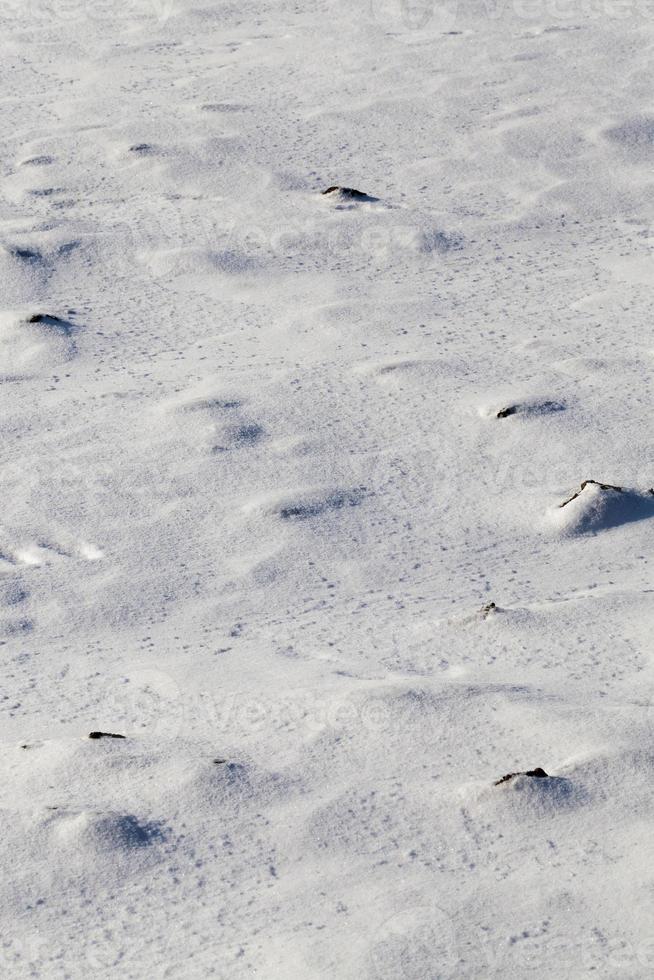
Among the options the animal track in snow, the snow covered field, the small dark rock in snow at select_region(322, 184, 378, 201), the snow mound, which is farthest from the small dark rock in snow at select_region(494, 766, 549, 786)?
the small dark rock in snow at select_region(322, 184, 378, 201)

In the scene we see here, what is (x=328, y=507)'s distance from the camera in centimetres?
292

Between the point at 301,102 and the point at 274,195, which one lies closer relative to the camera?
the point at 274,195

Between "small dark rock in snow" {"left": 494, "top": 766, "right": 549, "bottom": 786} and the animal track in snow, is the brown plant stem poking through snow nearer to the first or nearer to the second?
the animal track in snow

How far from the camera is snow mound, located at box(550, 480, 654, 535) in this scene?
2830 millimetres

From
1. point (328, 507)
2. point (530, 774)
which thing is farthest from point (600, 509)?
point (530, 774)

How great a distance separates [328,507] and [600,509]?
560 millimetres

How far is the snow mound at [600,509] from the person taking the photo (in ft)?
9.29

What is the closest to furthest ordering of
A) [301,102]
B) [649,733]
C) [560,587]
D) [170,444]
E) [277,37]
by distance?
[649,733] → [560,587] → [170,444] → [301,102] → [277,37]

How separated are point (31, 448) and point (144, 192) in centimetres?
141

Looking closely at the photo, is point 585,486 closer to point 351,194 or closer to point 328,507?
point 328,507

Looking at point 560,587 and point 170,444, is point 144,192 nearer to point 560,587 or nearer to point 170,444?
point 170,444

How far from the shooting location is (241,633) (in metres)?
2.59

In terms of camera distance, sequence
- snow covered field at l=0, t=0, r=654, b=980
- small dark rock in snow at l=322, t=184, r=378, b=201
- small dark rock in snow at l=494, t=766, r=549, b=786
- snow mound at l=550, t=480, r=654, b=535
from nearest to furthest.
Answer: snow covered field at l=0, t=0, r=654, b=980, small dark rock in snow at l=494, t=766, r=549, b=786, snow mound at l=550, t=480, r=654, b=535, small dark rock in snow at l=322, t=184, r=378, b=201

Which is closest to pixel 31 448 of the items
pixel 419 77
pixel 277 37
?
pixel 419 77
